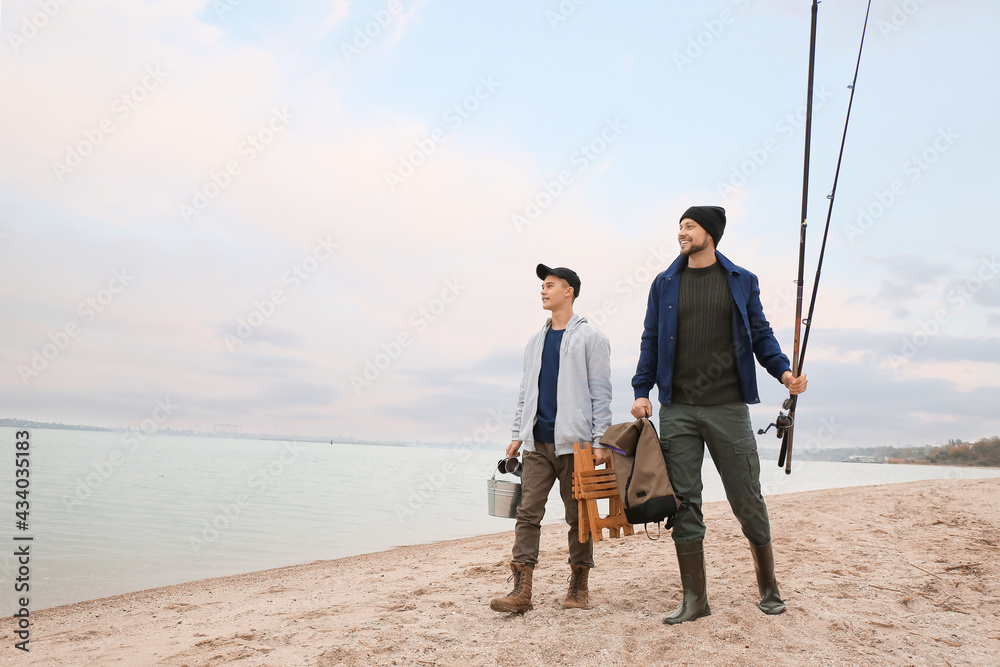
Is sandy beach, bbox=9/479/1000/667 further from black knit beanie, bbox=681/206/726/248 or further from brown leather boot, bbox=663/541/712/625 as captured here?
black knit beanie, bbox=681/206/726/248

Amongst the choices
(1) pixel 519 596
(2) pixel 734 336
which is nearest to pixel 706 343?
(2) pixel 734 336

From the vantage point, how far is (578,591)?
145 inches

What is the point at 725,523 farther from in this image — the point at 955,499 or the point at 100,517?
the point at 100,517

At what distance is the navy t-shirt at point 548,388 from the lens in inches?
151

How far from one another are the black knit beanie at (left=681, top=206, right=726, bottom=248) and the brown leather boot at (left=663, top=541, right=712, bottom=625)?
1714 mm

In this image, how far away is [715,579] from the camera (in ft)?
13.2

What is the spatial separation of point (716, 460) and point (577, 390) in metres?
0.92

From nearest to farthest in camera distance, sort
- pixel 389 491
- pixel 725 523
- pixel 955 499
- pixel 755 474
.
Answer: pixel 755 474, pixel 725 523, pixel 955 499, pixel 389 491

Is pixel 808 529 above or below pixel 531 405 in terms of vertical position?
below

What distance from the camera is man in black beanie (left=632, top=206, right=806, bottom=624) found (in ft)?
10.5

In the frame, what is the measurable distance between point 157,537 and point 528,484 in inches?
304

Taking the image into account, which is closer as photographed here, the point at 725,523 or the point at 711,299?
the point at 711,299

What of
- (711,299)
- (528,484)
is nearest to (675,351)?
(711,299)

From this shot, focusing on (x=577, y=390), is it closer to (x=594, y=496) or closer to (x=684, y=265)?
(x=594, y=496)
